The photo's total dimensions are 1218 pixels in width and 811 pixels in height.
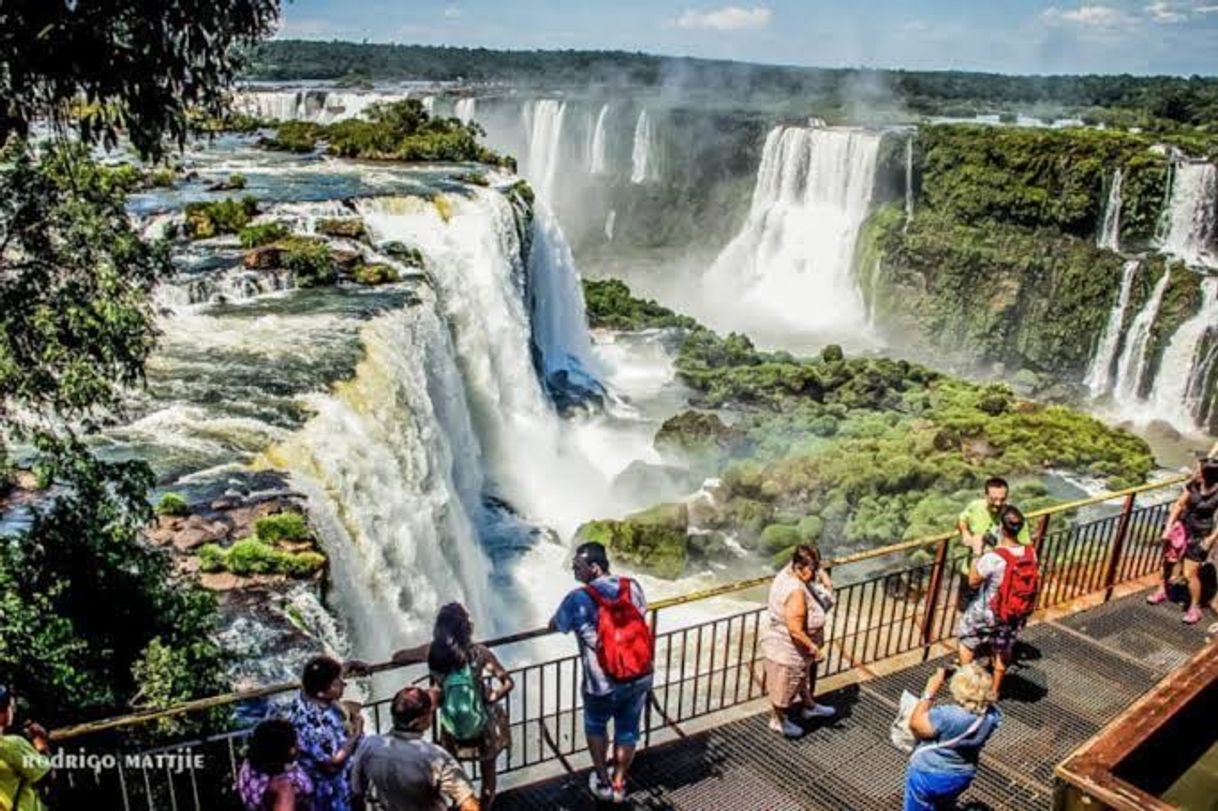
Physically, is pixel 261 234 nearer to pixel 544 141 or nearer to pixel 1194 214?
pixel 1194 214

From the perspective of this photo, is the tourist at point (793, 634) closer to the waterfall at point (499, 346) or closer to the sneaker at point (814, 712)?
the sneaker at point (814, 712)

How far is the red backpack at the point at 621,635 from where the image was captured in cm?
572

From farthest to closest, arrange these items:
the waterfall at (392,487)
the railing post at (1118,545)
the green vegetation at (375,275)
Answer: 1. the green vegetation at (375,275)
2. the waterfall at (392,487)
3. the railing post at (1118,545)

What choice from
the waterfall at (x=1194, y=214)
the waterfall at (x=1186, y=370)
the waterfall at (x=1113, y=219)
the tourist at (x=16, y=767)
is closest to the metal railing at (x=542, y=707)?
the tourist at (x=16, y=767)

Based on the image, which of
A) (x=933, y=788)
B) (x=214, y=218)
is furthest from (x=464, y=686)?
(x=214, y=218)

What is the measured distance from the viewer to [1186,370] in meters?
29.1

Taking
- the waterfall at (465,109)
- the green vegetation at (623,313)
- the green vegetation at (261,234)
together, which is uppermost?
the waterfall at (465,109)

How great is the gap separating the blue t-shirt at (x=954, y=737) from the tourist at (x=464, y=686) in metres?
2.35

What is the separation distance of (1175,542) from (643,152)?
4451 centimetres

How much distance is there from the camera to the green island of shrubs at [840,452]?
18.5m

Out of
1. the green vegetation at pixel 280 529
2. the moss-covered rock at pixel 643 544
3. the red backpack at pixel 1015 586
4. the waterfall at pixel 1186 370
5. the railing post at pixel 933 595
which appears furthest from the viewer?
the waterfall at pixel 1186 370

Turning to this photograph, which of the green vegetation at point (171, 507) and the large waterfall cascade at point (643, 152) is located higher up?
the large waterfall cascade at point (643, 152)

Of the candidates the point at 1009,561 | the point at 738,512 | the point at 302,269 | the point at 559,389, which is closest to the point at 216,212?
the point at 302,269

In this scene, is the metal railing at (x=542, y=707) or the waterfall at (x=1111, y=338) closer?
the metal railing at (x=542, y=707)
